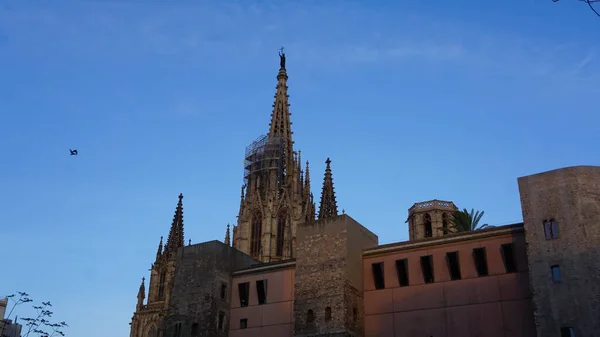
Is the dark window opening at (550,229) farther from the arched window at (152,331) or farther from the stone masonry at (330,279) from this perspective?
the arched window at (152,331)

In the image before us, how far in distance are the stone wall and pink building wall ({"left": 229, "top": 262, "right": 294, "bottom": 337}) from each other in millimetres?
834

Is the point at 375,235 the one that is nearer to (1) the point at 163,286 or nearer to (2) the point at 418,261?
(2) the point at 418,261

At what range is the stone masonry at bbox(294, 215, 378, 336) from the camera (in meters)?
36.4

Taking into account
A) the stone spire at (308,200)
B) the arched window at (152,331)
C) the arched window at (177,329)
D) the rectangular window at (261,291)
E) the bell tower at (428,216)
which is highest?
the stone spire at (308,200)

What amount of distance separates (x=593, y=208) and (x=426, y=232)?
139 feet

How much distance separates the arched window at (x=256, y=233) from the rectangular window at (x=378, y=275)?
45.6m

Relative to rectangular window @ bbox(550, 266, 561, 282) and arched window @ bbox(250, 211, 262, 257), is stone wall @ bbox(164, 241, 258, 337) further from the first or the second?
arched window @ bbox(250, 211, 262, 257)

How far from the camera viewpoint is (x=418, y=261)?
121 feet

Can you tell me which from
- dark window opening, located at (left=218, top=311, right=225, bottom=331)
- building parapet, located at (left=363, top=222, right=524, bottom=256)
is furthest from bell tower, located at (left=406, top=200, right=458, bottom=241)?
dark window opening, located at (left=218, top=311, right=225, bottom=331)

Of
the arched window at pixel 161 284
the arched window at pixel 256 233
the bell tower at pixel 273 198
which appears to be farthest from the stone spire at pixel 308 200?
the arched window at pixel 161 284

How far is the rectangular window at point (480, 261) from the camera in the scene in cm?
3500

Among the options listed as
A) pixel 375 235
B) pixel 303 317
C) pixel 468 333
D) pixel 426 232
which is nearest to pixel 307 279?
pixel 303 317

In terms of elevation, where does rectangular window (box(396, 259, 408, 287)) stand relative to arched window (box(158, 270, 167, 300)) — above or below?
below

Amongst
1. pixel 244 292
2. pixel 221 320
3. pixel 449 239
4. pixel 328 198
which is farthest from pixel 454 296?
pixel 328 198
